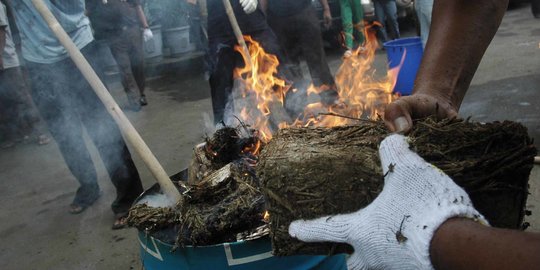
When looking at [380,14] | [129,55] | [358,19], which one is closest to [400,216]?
[129,55]

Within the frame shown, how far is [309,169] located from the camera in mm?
1239

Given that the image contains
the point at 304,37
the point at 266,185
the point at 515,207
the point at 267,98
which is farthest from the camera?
the point at 304,37

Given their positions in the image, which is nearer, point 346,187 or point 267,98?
point 346,187

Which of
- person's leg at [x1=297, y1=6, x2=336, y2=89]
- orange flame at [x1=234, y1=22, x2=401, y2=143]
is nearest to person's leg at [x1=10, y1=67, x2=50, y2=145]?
orange flame at [x1=234, y1=22, x2=401, y2=143]

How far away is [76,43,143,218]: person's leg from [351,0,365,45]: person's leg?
5.25 m

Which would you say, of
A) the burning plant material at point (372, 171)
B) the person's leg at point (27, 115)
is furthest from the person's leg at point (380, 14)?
the burning plant material at point (372, 171)

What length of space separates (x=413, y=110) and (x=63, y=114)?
3.12m

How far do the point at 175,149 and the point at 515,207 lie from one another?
4458 mm

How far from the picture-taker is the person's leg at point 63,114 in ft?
11.4

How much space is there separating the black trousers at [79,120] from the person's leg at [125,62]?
3.37 metres

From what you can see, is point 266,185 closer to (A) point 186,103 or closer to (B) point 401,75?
(B) point 401,75

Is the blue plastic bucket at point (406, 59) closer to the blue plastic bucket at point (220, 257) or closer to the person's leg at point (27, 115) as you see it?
the blue plastic bucket at point (220, 257)

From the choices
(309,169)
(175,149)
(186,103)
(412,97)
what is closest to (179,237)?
(309,169)

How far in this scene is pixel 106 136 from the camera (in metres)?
3.67
